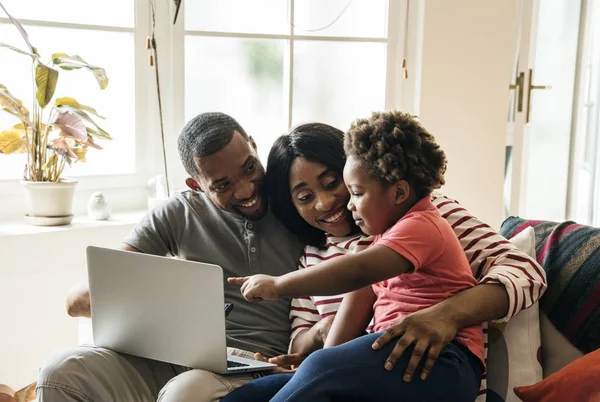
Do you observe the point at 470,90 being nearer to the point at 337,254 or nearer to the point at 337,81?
the point at 337,81

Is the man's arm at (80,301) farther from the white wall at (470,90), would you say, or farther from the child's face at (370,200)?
the white wall at (470,90)

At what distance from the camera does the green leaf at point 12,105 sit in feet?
6.96

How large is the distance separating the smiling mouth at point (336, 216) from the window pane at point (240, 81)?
1.15 meters

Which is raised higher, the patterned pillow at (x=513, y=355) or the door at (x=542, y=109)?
the door at (x=542, y=109)

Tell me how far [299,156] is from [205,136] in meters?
0.24

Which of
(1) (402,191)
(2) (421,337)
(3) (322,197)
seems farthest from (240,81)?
(2) (421,337)

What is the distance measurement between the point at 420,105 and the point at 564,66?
3.95 ft

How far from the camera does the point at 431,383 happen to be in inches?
49.5

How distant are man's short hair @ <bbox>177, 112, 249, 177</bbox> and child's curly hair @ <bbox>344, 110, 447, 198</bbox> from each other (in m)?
0.40

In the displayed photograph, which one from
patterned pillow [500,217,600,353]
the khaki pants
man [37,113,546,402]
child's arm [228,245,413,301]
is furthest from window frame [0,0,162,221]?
patterned pillow [500,217,600,353]

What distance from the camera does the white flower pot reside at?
7.31 ft

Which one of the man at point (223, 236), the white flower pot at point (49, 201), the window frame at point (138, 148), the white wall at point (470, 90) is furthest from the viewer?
the white wall at point (470, 90)

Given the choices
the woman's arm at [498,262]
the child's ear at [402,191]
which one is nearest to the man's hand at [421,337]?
the woman's arm at [498,262]

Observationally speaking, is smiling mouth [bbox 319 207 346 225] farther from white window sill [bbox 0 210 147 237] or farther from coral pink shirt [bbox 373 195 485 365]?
white window sill [bbox 0 210 147 237]
